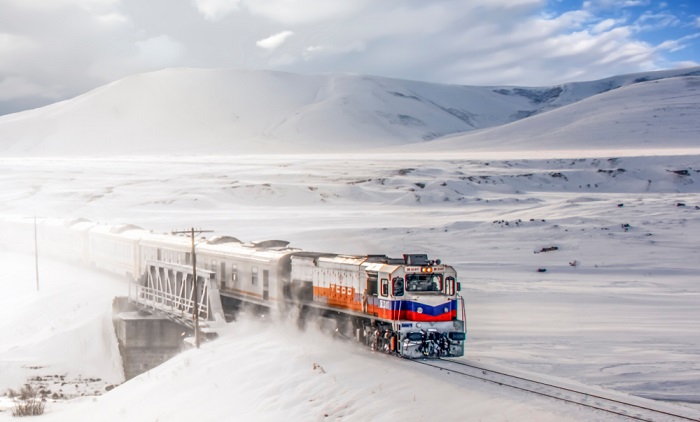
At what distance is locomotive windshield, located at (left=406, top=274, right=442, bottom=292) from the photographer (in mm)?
24234

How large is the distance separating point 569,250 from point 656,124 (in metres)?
121

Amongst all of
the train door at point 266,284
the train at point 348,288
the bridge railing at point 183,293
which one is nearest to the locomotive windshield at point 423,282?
the train at point 348,288

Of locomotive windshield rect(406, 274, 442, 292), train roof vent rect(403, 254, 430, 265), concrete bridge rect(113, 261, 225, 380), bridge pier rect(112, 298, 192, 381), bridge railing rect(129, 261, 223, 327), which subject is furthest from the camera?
bridge pier rect(112, 298, 192, 381)

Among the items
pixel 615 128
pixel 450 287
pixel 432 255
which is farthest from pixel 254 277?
pixel 615 128

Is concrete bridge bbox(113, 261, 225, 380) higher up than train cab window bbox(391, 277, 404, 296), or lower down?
lower down

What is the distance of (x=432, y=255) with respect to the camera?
5444cm

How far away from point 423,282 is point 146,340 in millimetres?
17874

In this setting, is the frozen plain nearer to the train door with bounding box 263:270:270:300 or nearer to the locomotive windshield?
the train door with bounding box 263:270:270:300

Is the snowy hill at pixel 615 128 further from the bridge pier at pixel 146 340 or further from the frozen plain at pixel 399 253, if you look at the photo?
the bridge pier at pixel 146 340

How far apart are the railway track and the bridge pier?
58.7ft

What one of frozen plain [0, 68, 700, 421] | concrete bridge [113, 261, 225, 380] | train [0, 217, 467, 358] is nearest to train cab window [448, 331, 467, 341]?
train [0, 217, 467, 358]

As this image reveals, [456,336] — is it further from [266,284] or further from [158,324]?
[158,324]

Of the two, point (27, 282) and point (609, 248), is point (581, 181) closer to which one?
point (609, 248)

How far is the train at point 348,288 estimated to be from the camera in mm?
24000
